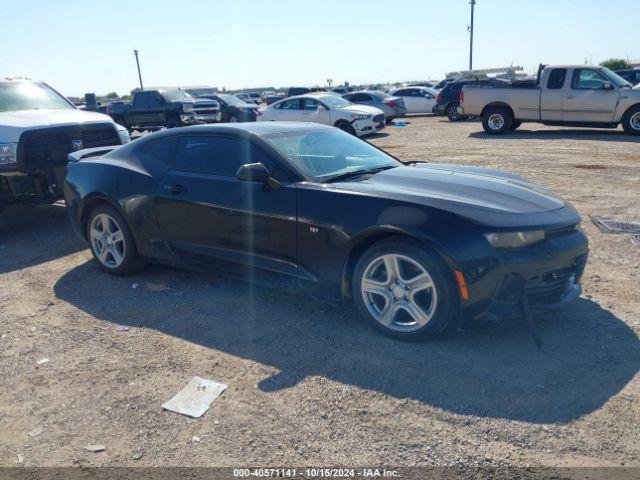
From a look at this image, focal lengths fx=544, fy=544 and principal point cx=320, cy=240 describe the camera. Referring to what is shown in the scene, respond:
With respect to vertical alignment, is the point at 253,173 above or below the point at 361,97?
above

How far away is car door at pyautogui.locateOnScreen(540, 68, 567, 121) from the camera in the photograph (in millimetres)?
15062

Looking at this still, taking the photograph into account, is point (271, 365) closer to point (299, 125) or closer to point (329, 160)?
point (329, 160)

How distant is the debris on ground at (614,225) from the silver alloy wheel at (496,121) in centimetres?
1031

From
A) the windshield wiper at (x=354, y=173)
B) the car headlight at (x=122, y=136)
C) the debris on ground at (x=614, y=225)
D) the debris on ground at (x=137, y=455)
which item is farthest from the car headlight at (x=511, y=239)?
the car headlight at (x=122, y=136)

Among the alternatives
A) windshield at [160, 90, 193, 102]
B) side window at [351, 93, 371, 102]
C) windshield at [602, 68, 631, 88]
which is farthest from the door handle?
side window at [351, 93, 371, 102]

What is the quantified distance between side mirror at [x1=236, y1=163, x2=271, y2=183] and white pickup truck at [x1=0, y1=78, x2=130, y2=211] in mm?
4142

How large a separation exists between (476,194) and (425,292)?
827 millimetres

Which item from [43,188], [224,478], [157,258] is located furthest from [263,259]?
[43,188]

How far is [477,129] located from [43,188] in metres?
15.1

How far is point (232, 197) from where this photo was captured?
443 centimetres

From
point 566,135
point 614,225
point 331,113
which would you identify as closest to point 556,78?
point 566,135

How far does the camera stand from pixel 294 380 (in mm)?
3422

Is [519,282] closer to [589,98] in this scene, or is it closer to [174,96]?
[589,98]

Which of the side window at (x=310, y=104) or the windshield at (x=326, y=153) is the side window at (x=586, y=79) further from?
the windshield at (x=326, y=153)
